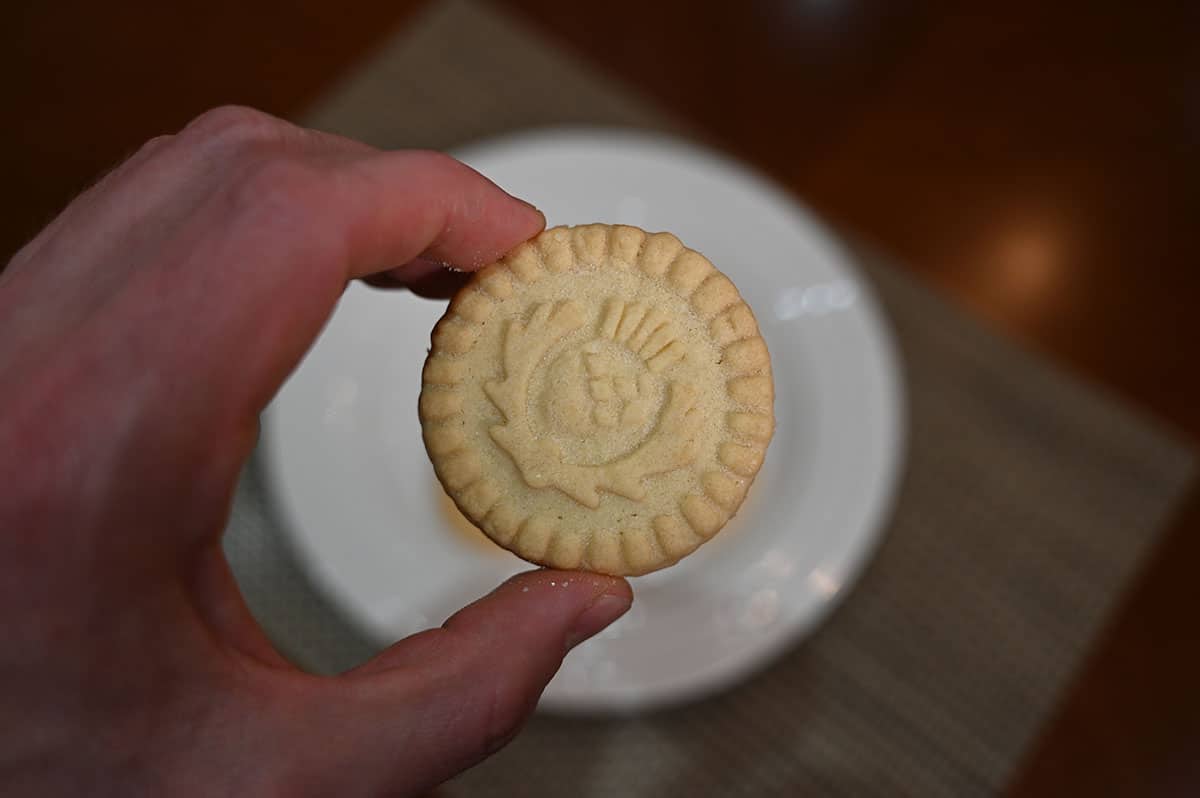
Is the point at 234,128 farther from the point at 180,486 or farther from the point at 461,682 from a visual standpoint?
the point at 461,682

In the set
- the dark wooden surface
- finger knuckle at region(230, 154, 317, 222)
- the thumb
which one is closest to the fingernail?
the thumb

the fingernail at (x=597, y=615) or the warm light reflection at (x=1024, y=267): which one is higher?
the warm light reflection at (x=1024, y=267)

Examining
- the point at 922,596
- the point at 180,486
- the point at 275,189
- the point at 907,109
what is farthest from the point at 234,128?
the point at 907,109

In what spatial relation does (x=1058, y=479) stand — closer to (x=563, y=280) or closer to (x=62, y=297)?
(x=563, y=280)

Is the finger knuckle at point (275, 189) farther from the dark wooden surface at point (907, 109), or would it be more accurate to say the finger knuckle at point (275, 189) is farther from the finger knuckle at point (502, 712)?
the dark wooden surface at point (907, 109)

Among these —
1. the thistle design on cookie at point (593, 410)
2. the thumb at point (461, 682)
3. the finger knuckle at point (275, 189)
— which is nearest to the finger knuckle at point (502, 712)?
the thumb at point (461, 682)

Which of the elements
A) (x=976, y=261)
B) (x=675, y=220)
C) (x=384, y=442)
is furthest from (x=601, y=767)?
(x=976, y=261)
